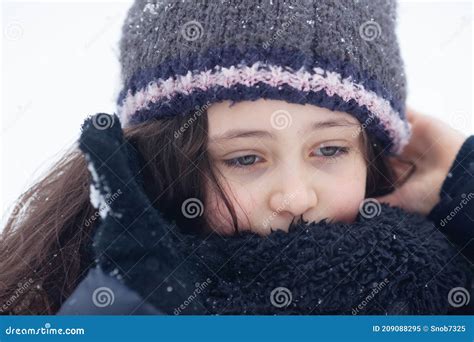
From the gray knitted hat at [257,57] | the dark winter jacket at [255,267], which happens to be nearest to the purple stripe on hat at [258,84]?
the gray knitted hat at [257,57]

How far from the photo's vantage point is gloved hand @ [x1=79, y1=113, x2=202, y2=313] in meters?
0.97

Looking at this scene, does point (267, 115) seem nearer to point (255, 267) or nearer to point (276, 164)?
point (276, 164)

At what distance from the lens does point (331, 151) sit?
4.04 feet

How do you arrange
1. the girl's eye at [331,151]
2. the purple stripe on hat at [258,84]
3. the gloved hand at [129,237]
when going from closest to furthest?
the gloved hand at [129,237] < the purple stripe on hat at [258,84] < the girl's eye at [331,151]

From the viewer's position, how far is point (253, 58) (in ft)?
3.63

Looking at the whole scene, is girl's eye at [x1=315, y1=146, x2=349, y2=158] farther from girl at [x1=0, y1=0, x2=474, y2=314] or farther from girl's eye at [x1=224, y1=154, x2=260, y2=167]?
girl's eye at [x1=224, y1=154, x2=260, y2=167]

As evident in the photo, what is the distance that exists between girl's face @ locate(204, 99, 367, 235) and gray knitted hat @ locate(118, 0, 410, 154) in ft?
0.11

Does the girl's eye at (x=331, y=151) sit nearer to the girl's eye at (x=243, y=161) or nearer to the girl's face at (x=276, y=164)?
the girl's face at (x=276, y=164)

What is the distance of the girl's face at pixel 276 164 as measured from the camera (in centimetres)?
112

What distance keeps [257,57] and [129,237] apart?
0.41 meters

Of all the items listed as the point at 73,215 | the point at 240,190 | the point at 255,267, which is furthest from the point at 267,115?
the point at 73,215

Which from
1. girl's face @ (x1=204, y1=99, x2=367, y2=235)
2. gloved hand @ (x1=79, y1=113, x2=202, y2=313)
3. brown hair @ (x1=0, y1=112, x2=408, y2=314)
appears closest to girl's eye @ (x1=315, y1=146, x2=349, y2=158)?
girl's face @ (x1=204, y1=99, x2=367, y2=235)
